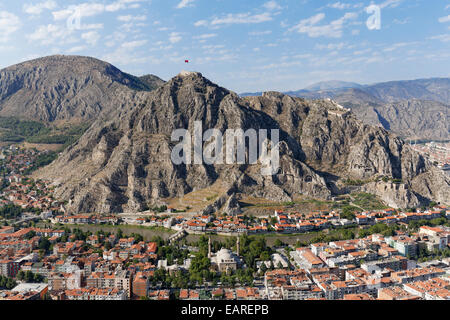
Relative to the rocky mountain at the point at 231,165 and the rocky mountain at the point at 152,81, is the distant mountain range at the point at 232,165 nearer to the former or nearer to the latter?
the rocky mountain at the point at 231,165

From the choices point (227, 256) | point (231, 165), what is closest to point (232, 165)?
point (231, 165)

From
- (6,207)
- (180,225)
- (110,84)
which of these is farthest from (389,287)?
(110,84)

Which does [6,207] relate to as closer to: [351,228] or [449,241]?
[351,228]

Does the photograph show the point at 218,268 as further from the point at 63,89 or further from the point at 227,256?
the point at 63,89

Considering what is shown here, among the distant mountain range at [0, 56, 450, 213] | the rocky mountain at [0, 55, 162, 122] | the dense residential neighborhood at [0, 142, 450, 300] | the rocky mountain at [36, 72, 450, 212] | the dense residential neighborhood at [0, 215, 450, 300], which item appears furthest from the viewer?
the rocky mountain at [0, 55, 162, 122]

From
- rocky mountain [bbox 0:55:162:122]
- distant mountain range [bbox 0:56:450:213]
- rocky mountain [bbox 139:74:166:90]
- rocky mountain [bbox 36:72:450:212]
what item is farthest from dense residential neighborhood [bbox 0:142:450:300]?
rocky mountain [bbox 139:74:166:90]

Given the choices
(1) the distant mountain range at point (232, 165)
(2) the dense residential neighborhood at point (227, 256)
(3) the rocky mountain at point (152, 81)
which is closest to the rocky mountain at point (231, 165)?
(1) the distant mountain range at point (232, 165)

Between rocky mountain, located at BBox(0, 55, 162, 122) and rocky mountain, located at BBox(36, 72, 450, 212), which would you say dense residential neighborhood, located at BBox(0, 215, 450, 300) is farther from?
rocky mountain, located at BBox(0, 55, 162, 122)
